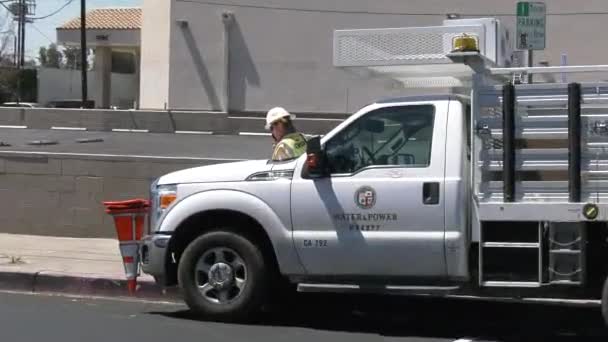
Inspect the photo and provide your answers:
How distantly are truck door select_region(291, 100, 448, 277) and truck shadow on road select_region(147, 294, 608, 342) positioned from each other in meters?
0.74

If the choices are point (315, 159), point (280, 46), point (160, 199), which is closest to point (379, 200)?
point (315, 159)

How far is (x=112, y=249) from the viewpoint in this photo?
1252 centimetres

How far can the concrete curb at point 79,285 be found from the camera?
1030 centimetres

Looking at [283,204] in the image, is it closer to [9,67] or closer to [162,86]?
[162,86]

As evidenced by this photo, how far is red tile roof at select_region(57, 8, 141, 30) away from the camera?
162 ft

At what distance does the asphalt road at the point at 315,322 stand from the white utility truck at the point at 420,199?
0.38 m

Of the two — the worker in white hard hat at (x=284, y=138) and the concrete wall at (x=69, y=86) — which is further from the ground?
the concrete wall at (x=69, y=86)

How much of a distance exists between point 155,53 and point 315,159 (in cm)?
3264

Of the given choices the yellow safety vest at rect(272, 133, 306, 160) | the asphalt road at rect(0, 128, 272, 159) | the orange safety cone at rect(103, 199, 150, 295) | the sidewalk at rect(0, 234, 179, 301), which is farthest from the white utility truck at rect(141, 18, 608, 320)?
the asphalt road at rect(0, 128, 272, 159)

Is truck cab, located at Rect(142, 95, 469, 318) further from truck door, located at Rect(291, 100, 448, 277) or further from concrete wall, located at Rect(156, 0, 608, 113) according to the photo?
concrete wall, located at Rect(156, 0, 608, 113)

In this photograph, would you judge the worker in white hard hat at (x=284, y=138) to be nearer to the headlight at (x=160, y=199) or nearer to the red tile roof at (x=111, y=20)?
the headlight at (x=160, y=199)

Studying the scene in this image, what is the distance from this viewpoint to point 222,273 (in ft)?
28.9

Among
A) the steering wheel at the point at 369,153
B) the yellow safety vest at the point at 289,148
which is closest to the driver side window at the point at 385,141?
the steering wheel at the point at 369,153

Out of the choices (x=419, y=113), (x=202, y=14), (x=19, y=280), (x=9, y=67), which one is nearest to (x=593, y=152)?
(x=419, y=113)
